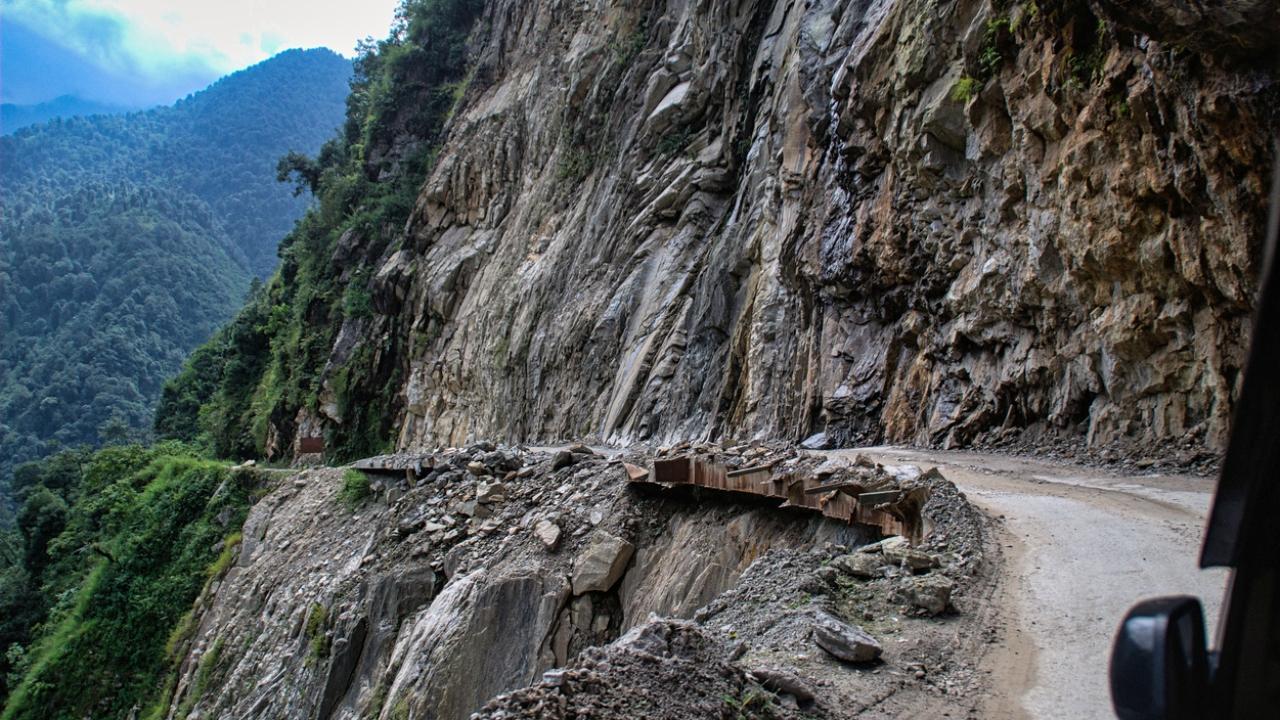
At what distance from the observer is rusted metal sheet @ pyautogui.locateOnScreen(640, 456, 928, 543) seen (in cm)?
548

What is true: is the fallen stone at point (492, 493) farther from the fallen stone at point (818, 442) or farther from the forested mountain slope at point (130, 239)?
the forested mountain slope at point (130, 239)

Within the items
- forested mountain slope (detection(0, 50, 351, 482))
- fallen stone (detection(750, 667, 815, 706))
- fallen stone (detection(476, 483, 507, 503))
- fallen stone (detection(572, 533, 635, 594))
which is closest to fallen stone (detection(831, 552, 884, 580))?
fallen stone (detection(750, 667, 815, 706))

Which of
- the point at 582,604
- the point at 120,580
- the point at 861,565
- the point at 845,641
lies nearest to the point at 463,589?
the point at 582,604

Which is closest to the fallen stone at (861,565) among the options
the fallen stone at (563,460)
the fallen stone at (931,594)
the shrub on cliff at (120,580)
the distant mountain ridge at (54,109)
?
the fallen stone at (931,594)

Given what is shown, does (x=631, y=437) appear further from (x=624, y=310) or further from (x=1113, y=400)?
(x=1113, y=400)

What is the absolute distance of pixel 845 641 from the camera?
3.66m

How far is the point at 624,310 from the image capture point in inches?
723

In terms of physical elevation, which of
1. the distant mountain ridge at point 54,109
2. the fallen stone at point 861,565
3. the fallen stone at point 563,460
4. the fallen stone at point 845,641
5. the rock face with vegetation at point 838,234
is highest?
the distant mountain ridge at point 54,109

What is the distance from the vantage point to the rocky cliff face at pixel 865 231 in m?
7.41

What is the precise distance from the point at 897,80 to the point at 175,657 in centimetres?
1773

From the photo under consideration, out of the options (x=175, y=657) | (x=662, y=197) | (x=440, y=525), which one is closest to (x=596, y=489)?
(x=440, y=525)

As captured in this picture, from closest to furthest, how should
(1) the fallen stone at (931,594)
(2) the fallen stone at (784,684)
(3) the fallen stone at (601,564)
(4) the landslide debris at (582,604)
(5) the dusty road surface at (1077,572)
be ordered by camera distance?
(5) the dusty road surface at (1077,572) → (2) the fallen stone at (784,684) → (4) the landslide debris at (582,604) → (1) the fallen stone at (931,594) → (3) the fallen stone at (601,564)

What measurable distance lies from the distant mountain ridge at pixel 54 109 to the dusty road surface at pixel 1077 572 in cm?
21822

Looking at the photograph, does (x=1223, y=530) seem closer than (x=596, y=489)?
Yes
